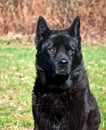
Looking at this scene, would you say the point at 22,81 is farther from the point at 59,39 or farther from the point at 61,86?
the point at 59,39

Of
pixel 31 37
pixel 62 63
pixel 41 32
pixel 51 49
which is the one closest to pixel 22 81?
pixel 41 32

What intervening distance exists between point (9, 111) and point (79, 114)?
2.49 m

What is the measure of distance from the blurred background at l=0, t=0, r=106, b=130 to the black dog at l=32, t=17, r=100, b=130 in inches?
125

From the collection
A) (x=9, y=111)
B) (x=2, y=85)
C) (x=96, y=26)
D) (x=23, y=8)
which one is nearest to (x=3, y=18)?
(x=23, y=8)

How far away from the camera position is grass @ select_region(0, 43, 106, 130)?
7.23 meters

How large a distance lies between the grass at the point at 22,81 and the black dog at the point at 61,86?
3.72 ft

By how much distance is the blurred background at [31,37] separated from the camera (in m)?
10.3

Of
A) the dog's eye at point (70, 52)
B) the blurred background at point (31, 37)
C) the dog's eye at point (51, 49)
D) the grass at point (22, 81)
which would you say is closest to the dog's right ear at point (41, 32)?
the dog's eye at point (51, 49)

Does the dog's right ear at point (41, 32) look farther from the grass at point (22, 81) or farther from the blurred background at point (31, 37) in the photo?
the blurred background at point (31, 37)

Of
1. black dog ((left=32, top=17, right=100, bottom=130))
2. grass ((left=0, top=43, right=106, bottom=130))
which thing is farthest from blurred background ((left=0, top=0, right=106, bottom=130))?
black dog ((left=32, top=17, right=100, bottom=130))

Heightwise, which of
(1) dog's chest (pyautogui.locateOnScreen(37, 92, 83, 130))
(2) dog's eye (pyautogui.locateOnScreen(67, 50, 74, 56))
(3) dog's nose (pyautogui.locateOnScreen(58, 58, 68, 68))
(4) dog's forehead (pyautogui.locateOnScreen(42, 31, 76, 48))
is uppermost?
(4) dog's forehead (pyautogui.locateOnScreen(42, 31, 76, 48))

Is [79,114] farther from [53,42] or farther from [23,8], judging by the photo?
[23,8]

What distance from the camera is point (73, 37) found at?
5754mm

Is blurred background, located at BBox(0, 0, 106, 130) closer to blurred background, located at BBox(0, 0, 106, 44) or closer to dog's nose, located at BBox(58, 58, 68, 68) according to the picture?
blurred background, located at BBox(0, 0, 106, 44)
